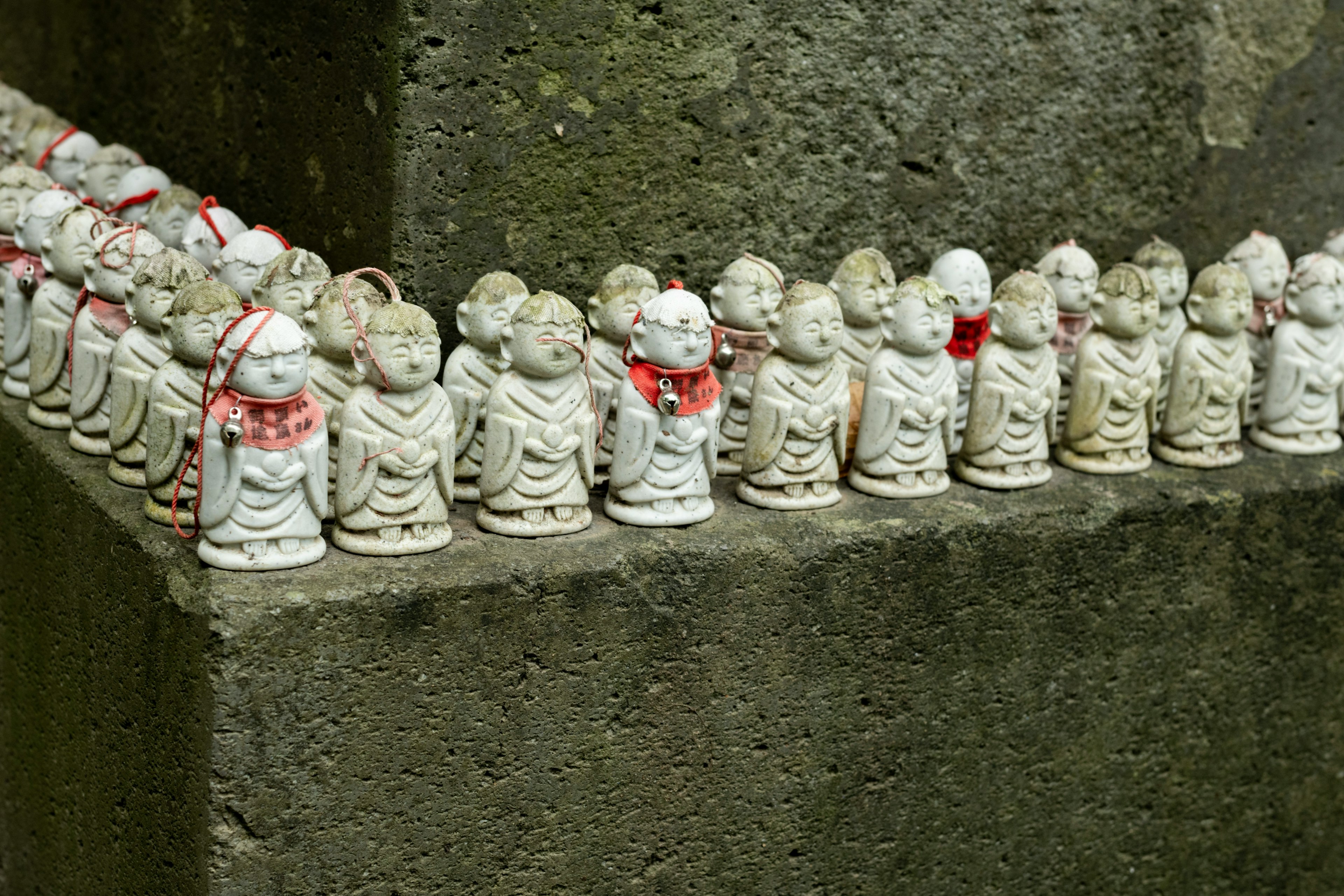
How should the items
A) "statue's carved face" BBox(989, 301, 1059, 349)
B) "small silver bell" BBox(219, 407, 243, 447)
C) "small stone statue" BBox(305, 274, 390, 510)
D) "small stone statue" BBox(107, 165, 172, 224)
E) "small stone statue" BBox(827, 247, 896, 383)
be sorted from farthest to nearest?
"small stone statue" BBox(107, 165, 172, 224), "small stone statue" BBox(827, 247, 896, 383), "statue's carved face" BBox(989, 301, 1059, 349), "small stone statue" BBox(305, 274, 390, 510), "small silver bell" BBox(219, 407, 243, 447)

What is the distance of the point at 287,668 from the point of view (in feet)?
8.43

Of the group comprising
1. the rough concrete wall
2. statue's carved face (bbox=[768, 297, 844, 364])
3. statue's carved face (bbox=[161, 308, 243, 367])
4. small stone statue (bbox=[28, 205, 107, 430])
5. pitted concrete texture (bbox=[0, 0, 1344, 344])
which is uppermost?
pitted concrete texture (bbox=[0, 0, 1344, 344])

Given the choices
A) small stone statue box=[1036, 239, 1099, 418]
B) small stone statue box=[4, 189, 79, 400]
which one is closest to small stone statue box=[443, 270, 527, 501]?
small stone statue box=[4, 189, 79, 400]

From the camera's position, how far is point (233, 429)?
2.56 m

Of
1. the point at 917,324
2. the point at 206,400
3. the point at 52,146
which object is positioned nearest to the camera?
the point at 206,400

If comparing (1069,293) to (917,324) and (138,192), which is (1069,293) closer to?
(917,324)

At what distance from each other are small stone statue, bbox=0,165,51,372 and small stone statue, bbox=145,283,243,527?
1.16 meters

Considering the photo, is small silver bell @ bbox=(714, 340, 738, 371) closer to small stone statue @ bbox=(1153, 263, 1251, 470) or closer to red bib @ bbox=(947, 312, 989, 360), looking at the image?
red bib @ bbox=(947, 312, 989, 360)

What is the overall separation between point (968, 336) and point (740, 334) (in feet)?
2.16

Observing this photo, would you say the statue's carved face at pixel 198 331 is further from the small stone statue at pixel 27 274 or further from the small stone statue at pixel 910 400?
the small stone statue at pixel 910 400

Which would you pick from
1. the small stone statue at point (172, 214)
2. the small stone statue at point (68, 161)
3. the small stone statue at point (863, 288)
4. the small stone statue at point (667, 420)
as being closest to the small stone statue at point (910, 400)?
the small stone statue at point (863, 288)

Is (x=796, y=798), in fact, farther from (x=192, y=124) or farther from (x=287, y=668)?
(x=192, y=124)

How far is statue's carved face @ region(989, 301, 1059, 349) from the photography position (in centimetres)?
331

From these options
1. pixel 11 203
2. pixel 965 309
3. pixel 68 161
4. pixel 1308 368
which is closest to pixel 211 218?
pixel 11 203
